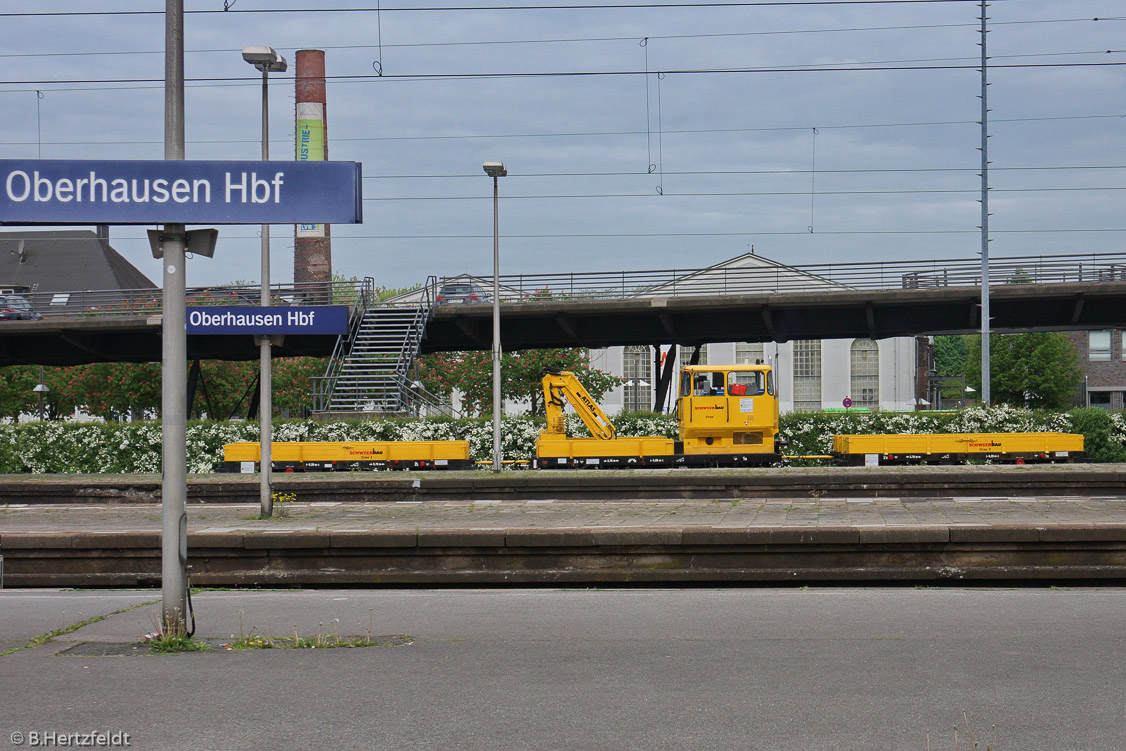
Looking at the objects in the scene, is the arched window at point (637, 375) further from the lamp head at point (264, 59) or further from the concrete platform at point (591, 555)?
the concrete platform at point (591, 555)

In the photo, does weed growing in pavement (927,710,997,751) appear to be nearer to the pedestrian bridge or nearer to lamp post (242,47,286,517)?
lamp post (242,47,286,517)

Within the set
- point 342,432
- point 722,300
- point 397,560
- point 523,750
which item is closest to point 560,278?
point 722,300

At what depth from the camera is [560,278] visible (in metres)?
40.0

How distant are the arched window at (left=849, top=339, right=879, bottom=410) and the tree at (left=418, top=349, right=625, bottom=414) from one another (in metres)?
26.3

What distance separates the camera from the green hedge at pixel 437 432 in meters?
31.9

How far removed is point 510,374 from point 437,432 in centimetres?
2627

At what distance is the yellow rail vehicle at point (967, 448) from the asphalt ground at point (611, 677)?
67.0 ft

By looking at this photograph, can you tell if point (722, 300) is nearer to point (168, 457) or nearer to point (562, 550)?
point (562, 550)

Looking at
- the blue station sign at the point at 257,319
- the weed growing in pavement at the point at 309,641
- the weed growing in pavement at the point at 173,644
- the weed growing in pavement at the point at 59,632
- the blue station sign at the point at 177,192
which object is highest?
the blue station sign at the point at 177,192

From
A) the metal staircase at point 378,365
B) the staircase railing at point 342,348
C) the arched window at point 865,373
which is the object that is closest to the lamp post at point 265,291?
the metal staircase at point 378,365

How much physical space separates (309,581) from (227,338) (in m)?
27.4

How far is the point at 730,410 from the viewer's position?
28781 millimetres

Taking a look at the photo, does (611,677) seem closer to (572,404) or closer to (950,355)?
(572,404)

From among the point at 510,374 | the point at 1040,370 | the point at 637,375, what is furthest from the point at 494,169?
the point at 1040,370
